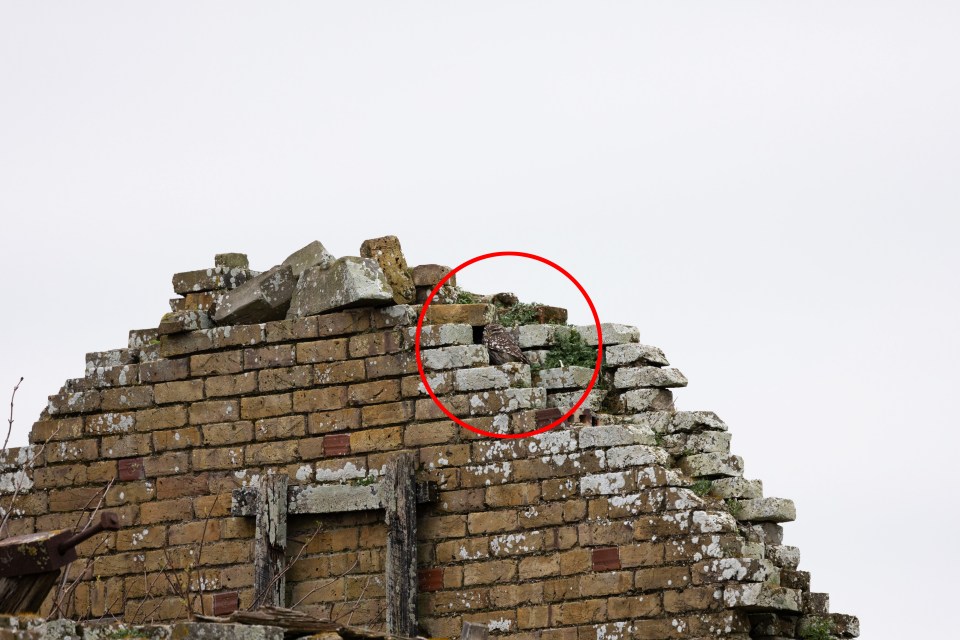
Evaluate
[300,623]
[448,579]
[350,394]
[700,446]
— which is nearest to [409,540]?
[448,579]

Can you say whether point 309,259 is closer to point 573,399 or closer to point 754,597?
point 573,399

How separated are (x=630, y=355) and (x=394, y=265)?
6.16ft

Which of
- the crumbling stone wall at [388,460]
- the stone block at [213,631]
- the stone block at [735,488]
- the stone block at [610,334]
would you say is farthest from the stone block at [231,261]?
the stone block at [213,631]

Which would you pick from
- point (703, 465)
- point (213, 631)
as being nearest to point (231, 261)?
point (703, 465)

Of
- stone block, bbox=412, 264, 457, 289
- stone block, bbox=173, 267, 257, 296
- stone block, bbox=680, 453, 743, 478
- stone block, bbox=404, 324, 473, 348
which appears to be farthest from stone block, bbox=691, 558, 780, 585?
stone block, bbox=173, 267, 257, 296

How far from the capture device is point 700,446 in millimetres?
12875

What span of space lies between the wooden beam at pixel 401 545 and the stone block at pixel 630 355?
66.8 inches

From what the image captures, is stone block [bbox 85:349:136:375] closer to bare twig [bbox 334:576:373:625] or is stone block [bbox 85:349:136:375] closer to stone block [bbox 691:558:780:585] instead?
bare twig [bbox 334:576:373:625]

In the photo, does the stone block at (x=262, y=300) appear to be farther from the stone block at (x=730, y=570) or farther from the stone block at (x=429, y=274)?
the stone block at (x=730, y=570)

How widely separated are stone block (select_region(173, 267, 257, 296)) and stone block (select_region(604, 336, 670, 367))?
115 inches

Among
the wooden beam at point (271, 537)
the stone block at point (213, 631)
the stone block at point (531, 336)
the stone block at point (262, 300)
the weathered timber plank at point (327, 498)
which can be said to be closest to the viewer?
the stone block at point (213, 631)

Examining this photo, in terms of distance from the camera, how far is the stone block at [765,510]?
12875 mm

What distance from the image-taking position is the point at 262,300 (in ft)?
43.6

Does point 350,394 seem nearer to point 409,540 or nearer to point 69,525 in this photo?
point 409,540
